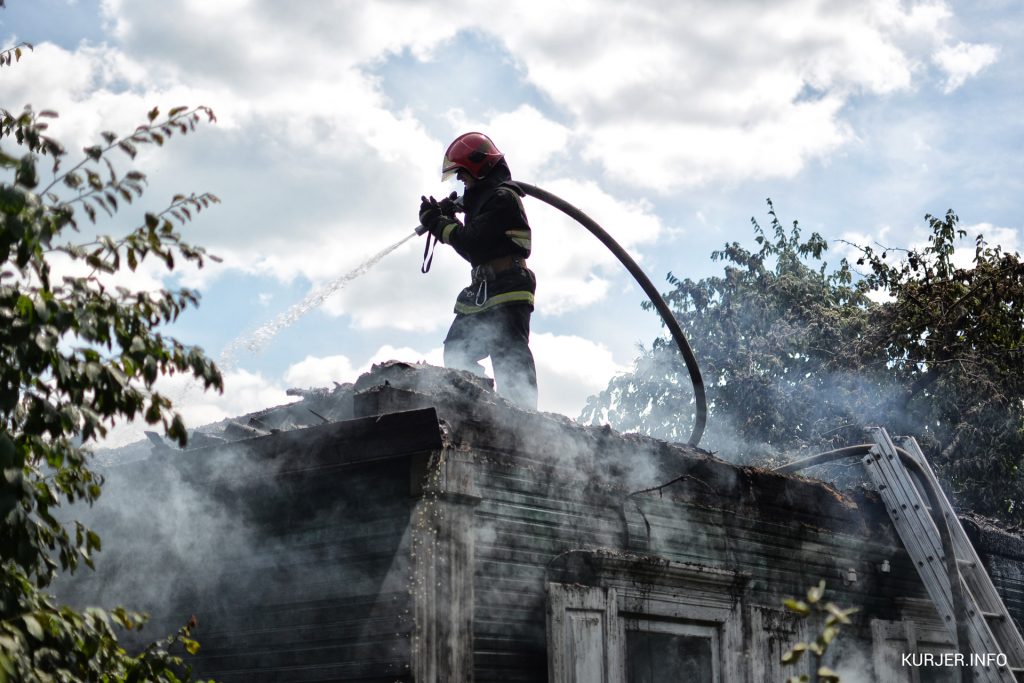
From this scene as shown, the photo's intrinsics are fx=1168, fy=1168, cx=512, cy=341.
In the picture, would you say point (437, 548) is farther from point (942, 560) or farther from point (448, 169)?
point (942, 560)

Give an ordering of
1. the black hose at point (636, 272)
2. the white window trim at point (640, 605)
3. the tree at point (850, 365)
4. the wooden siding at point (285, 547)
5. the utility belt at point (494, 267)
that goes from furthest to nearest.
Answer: the tree at point (850, 365), the black hose at point (636, 272), the utility belt at point (494, 267), the white window trim at point (640, 605), the wooden siding at point (285, 547)

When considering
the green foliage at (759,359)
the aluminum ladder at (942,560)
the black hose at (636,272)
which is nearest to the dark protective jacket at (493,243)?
the black hose at (636,272)

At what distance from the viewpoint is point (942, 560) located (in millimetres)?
9617

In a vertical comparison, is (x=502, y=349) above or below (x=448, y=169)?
below

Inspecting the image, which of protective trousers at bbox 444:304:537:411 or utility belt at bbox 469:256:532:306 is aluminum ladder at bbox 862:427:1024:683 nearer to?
protective trousers at bbox 444:304:537:411

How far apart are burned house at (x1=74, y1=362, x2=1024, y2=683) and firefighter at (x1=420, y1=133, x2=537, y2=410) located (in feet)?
3.46

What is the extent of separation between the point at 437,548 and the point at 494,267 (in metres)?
2.77

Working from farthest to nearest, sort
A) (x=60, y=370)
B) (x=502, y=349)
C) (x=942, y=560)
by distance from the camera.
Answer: (x=942, y=560)
(x=502, y=349)
(x=60, y=370)

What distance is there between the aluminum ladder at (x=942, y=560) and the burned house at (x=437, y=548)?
4.37ft

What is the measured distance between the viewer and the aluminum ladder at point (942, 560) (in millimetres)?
9227

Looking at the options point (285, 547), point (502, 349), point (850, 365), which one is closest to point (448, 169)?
point (502, 349)

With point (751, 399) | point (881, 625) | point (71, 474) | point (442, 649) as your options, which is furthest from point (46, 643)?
point (751, 399)

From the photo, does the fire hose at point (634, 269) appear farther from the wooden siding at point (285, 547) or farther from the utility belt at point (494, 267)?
the wooden siding at point (285, 547)

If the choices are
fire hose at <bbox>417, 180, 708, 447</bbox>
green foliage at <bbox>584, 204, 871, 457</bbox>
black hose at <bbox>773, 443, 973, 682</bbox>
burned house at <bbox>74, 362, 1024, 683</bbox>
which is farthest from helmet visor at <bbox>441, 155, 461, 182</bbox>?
green foliage at <bbox>584, 204, 871, 457</bbox>
